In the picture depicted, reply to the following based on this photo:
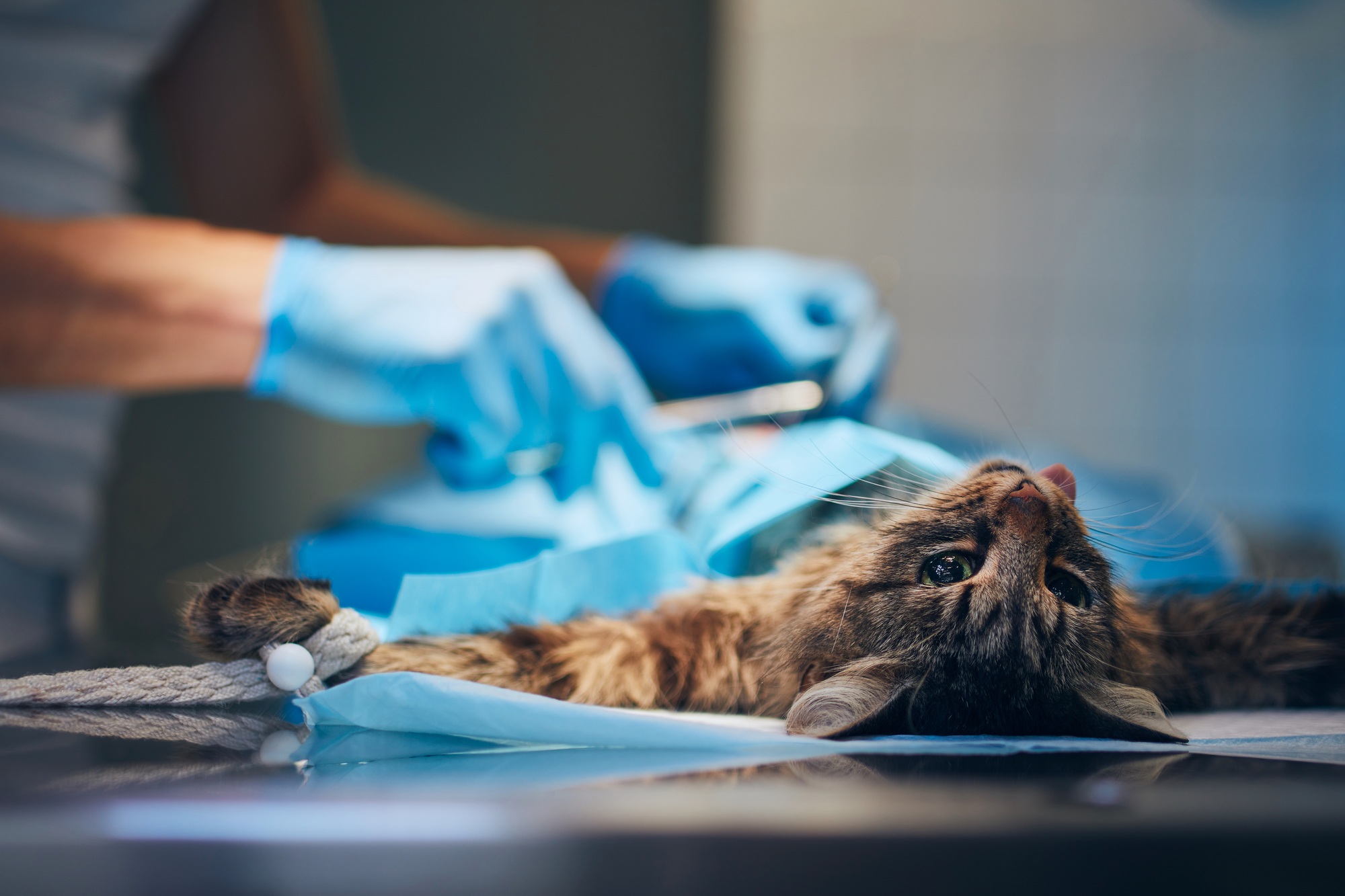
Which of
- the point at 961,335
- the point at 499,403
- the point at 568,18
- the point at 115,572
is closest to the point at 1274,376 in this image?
the point at 961,335

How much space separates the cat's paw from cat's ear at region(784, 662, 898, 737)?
33cm

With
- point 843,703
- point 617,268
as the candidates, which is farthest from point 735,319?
point 843,703

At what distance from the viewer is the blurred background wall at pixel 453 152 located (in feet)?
6.82

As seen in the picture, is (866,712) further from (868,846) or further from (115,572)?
(115,572)

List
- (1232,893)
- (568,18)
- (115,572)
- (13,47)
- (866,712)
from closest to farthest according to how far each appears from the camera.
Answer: (1232,893), (866,712), (13,47), (115,572), (568,18)

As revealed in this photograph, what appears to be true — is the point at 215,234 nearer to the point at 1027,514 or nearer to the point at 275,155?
the point at 275,155

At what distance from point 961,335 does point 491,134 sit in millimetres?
1562

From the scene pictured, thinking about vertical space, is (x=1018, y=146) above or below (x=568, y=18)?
below

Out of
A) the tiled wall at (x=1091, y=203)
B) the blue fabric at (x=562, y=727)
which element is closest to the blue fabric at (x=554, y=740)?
the blue fabric at (x=562, y=727)

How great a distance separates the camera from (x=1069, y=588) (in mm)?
626

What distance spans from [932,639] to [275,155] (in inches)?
67.1

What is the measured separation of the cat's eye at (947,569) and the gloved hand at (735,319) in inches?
21.8

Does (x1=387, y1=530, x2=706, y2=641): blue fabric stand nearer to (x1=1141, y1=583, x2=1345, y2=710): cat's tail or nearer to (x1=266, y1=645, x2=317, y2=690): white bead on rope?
(x1=266, y1=645, x2=317, y2=690): white bead on rope

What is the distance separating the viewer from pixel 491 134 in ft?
7.68
